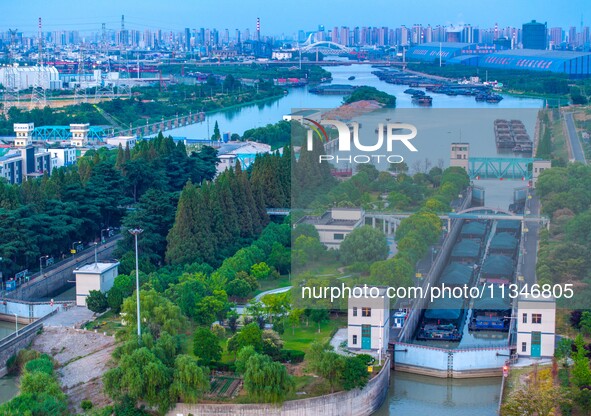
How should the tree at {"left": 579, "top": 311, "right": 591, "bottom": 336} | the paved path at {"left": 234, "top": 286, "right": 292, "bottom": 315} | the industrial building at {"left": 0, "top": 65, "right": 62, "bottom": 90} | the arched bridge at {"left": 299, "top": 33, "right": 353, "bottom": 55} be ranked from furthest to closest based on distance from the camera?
1. the arched bridge at {"left": 299, "top": 33, "right": 353, "bottom": 55}
2. the industrial building at {"left": 0, "top": 65, "right": 62, "bottom": 90}
3. the paved path at {"left": 234, "top": 286, "right": 292, "bottom": 315}
4. the tree at {"left": 579, "top": 311, "right": 591, "bottom": 336}

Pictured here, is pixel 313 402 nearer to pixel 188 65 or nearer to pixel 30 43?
pixel 188 65

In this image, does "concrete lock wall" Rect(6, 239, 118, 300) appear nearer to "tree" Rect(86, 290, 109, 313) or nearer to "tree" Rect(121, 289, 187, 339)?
"tree" Rect(86, 290, 109, 313)

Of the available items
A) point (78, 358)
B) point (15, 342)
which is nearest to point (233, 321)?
point (78, 358)

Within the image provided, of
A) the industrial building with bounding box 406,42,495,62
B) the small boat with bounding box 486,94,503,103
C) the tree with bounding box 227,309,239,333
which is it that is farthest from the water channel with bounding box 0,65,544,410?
the industrial building with bounding box 406,42,495,62

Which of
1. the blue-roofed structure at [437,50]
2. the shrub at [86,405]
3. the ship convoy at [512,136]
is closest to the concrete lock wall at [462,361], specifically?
the shrub at [86,405]

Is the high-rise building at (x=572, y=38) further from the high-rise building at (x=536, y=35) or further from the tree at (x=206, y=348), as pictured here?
the tree at (x=206, y=348)

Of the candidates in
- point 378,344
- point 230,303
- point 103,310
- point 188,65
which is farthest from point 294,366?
point 188,65
